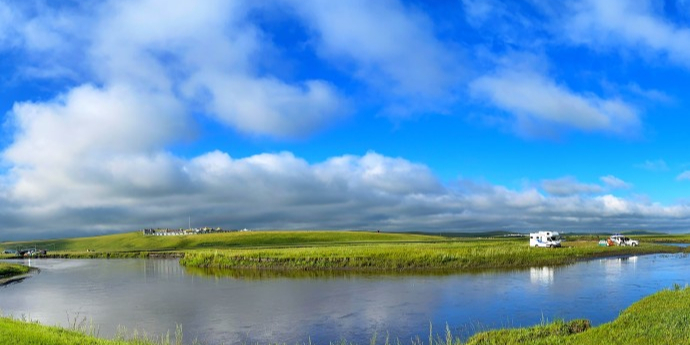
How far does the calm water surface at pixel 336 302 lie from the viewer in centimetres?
2514

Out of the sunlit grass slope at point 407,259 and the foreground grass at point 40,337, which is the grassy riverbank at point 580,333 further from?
the sunlit grass slope at point 407,259

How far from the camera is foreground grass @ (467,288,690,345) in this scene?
15.7m

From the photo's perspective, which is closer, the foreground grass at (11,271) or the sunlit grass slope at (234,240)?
the foreground grass at (11,271)

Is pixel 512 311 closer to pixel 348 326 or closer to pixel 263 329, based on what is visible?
pixel 348 326

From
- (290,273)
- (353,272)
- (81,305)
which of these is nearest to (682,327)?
(81,305)

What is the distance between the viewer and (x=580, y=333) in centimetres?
1748

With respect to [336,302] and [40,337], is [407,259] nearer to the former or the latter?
[336,302]

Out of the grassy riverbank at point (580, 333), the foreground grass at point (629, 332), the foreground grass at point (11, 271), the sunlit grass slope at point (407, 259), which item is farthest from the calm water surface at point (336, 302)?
the foreground grass at point (11, 271)

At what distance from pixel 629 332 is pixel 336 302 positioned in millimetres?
19089

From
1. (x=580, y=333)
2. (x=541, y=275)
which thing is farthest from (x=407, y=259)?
(x=580, y=333)

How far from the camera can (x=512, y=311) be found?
28125mm

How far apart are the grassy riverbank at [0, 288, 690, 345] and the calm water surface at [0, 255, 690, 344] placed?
3.26 meters

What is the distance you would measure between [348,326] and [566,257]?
149 feet

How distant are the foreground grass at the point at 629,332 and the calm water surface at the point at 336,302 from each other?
12.0ft
